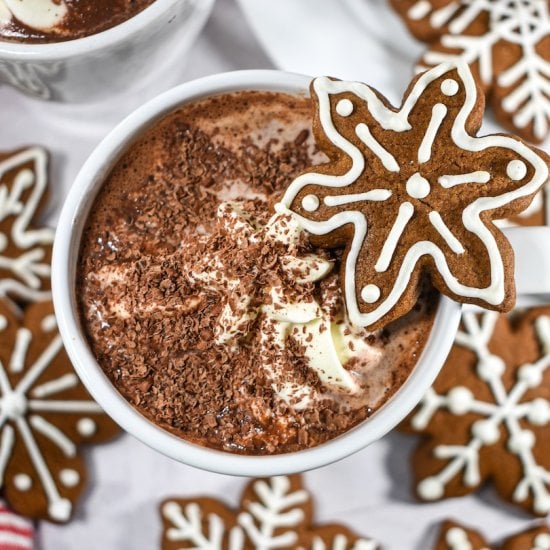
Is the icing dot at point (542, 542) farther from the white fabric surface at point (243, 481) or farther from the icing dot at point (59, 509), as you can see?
the icing dot at point (59, 509)

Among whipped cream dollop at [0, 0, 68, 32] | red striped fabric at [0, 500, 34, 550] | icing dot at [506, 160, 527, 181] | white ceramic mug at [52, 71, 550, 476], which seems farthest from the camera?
red striped fabric at [0, 500, 34, 550]

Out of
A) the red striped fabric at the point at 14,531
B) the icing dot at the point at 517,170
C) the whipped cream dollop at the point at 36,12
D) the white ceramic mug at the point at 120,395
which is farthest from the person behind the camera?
the red striped fabric at the point at 14,531

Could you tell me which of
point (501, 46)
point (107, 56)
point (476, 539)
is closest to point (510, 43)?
point (501, 46)

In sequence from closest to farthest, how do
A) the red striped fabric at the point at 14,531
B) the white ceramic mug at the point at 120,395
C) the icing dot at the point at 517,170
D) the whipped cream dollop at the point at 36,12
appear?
the icing dot at the point at 517,170, the white ceramic mug at the point at 120,395, the whipped cream dollop at the point at 36,12, the red striped fabric at the point at 14,531

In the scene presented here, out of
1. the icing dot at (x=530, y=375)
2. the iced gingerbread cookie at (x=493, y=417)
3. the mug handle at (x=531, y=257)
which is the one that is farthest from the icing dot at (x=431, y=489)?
the mug handle at (x=531, y=257)

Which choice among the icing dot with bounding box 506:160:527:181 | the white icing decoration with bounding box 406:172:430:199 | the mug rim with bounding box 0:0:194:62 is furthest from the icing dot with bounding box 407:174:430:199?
the mug rim with bounding box 0:0:194:62

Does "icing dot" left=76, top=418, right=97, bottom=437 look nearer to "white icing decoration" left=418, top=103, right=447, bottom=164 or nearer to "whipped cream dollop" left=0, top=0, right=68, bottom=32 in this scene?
"whipped cream dollop" left=0, top=0, right=68, bottom=32
